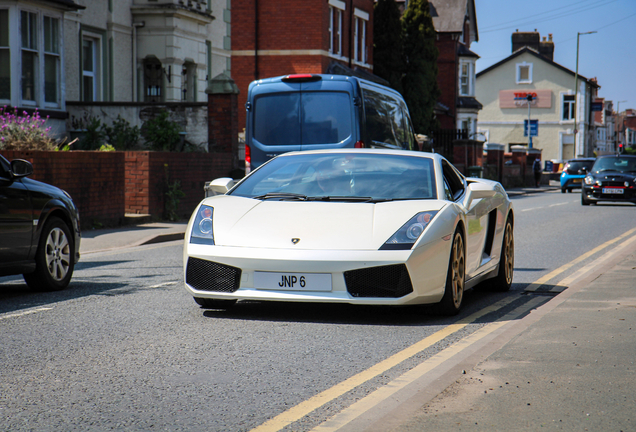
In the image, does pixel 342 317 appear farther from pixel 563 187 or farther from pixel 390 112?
pixel 563 187

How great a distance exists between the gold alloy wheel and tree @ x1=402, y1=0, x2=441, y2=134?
36.9m

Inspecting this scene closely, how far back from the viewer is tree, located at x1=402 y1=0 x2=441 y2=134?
43.8m

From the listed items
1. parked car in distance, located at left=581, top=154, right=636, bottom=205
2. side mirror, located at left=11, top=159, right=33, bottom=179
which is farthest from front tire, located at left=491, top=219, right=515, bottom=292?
parked car in distance, located at left=581, top=154, right=636, bottom=205

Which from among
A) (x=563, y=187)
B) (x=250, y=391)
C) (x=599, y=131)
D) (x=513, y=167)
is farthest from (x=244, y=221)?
(x=599, y=131)

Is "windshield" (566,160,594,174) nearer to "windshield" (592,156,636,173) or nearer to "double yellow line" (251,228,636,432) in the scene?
"windshield" (592,156,636,173)

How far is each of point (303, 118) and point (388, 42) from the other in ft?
102

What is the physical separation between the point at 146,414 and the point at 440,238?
120 inches

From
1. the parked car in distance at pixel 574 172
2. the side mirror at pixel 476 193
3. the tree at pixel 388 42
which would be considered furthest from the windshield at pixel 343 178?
the tree at pixel 388 42

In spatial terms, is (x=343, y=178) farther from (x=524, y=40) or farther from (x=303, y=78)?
(x=524, y=40)

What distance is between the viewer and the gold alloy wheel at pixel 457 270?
677 cm

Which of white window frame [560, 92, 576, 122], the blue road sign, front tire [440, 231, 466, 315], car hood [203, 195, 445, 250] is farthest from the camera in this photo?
white window frame [560, 92, 576, 122]

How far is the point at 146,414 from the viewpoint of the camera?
4129mm

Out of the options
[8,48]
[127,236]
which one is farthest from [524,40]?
[127,236]

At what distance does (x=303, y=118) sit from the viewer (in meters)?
14.0
